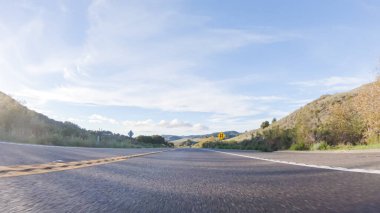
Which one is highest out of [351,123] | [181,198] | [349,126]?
[351,123]

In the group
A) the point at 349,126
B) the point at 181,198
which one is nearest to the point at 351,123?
the point at 349,126

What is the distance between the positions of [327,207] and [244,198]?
58 cm

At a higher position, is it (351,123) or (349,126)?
(351,123)

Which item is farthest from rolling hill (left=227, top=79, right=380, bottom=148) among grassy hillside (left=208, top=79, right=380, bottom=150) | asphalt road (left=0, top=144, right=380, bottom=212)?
asphalt road (left=0, top=144, right=380, bottom=212)

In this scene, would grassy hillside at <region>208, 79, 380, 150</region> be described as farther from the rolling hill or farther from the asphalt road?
the asphalt road

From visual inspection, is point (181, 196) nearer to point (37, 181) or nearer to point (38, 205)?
point (38, 205)

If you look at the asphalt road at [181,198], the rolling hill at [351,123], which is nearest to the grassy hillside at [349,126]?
the rolling hill at [351,123]

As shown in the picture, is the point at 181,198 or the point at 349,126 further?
the point at 349,126

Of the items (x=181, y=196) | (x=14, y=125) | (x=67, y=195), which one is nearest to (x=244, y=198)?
(x=181, y=196)

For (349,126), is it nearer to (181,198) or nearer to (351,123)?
(351,123)

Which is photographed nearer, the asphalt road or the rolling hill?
Result: the asphalt road

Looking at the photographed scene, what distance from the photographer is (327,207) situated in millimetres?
1875

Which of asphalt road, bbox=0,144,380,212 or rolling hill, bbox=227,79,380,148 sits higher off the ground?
rolling hill, bbox=227,79,380,148

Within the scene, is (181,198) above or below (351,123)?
below
